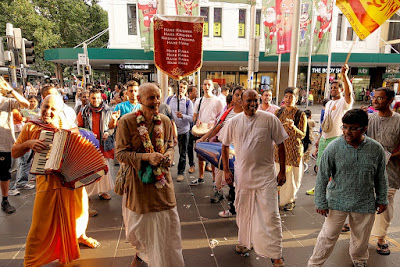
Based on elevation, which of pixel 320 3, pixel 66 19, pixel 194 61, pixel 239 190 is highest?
pixel 66 19

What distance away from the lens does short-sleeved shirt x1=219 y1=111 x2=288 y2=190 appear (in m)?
3.21

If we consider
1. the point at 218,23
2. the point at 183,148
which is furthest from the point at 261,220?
the point at 218,23

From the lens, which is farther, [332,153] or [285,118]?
[285,118]

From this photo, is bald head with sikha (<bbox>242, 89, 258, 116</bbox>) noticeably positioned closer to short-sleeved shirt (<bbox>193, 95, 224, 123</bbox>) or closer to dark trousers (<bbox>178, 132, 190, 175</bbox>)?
short-sleeved shirt (<bbox>193, 95, 224, 123</bbox>)

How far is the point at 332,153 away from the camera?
2824 millimetres

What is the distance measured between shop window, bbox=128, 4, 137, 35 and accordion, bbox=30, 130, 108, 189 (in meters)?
20.4

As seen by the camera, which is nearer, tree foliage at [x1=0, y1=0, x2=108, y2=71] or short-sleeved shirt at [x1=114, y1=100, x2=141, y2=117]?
short-sleeved shirt at [x1=114, y1=100, x2=141, y2=117]

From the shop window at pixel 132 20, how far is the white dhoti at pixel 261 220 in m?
20.9

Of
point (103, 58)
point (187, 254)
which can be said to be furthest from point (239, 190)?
point (103, 58)

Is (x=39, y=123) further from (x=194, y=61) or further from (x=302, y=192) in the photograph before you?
(x=302, y=192)

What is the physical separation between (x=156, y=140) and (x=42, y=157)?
1.24 meters

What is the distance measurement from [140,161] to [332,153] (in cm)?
196

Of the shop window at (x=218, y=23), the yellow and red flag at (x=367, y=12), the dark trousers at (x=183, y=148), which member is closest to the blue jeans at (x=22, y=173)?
the dark trousers at (x=183, y=148)

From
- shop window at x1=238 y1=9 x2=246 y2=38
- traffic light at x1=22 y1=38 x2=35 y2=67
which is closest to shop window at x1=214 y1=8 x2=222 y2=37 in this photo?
shop window at x1=238 y1=9 x2=246 y2=38
